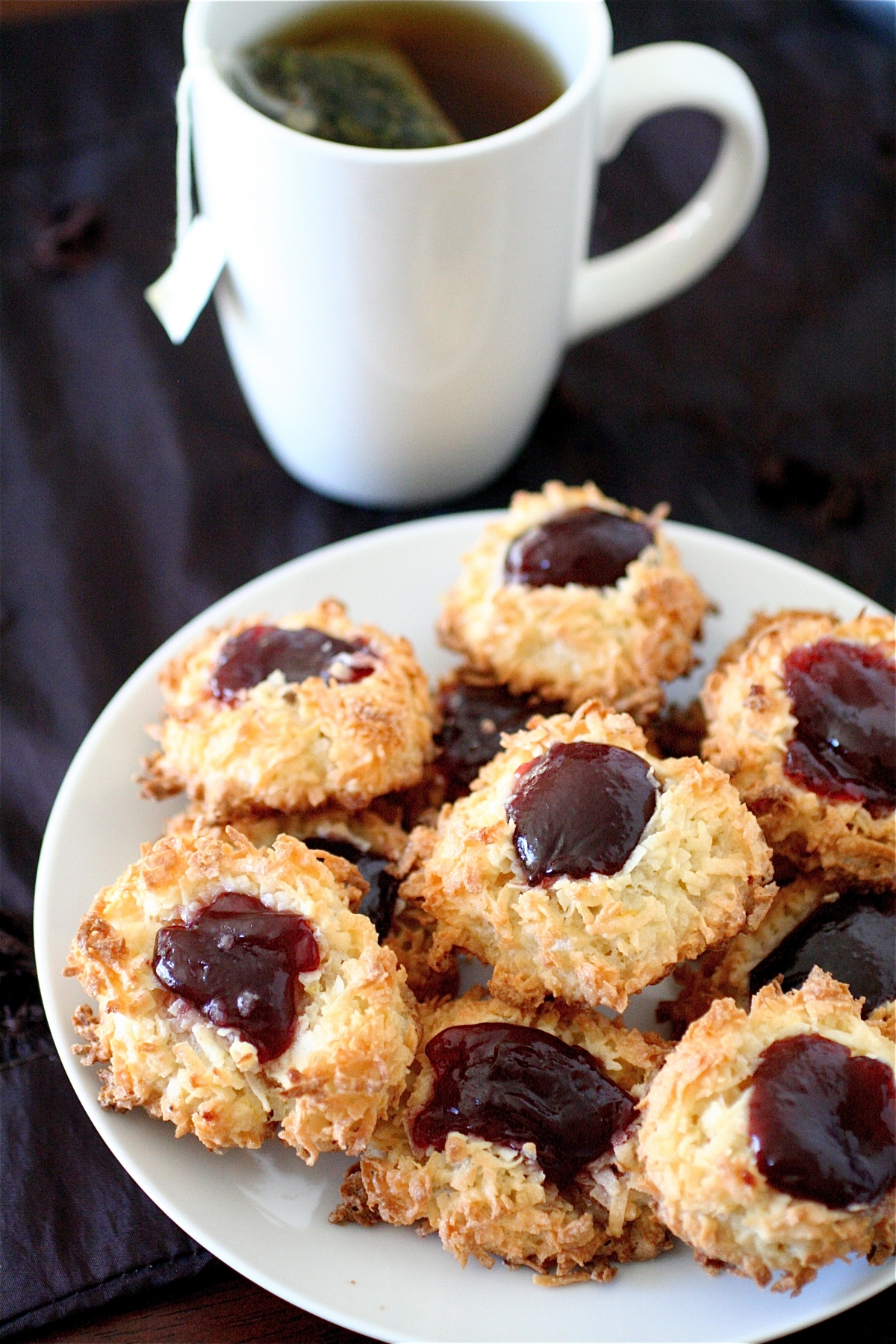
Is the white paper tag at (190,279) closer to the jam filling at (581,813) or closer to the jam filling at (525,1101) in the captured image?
the jam filling at (581,813)

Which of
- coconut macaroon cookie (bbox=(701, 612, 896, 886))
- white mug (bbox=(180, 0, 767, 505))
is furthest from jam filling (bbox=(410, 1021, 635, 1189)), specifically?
white mug (bbox=(180, 0, 767, 505))

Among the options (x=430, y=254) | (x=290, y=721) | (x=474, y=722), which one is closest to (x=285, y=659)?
(x=290, y=721)

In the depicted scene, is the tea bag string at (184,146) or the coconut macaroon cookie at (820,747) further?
the tea bag string at (184,146)

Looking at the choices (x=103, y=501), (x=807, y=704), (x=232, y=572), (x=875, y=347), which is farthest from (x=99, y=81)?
(x=807, y=704)

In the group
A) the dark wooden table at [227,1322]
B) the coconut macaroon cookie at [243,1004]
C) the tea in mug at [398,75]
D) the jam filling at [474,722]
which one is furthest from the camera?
the tea in mug at [398,75]

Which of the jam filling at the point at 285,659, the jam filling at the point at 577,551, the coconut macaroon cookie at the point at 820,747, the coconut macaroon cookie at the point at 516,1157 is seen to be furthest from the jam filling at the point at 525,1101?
the jam filling at the point at 577,551

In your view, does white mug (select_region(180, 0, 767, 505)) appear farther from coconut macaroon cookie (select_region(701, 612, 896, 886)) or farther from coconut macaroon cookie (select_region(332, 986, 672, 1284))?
coconut macaroon cookie (select_region(332, 986, 672, 1284))

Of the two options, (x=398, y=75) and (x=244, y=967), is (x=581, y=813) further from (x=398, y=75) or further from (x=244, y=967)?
(x=398, y=75)
